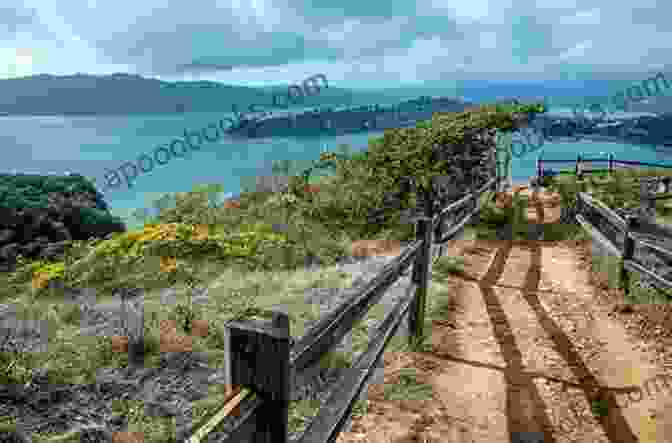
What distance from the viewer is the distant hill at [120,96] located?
8825 cm

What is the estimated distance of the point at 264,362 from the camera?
156cm

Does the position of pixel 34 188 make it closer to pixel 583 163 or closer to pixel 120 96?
pixel 583 163

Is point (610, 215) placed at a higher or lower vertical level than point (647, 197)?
higher

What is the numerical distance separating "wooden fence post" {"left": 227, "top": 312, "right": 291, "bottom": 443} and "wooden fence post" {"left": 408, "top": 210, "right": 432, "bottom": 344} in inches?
131

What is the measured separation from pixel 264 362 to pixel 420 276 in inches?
141

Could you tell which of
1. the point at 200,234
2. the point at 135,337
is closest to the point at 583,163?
the point at 200,234

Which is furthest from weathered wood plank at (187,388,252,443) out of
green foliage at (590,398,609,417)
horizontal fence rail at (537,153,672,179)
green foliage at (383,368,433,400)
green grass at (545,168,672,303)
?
horizontal fence rail at (537,153,672,179)

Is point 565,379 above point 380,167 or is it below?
below

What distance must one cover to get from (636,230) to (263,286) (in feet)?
18.0

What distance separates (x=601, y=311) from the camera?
21.3 feet

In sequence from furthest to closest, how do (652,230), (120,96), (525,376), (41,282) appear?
(120,96) → (41,282) → (652,230) → (525,376)

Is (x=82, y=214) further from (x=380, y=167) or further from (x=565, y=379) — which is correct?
(x=565, y=379)

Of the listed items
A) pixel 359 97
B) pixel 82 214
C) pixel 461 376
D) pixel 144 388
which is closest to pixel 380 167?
pixel 461 376

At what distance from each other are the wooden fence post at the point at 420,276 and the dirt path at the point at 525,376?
278mm
